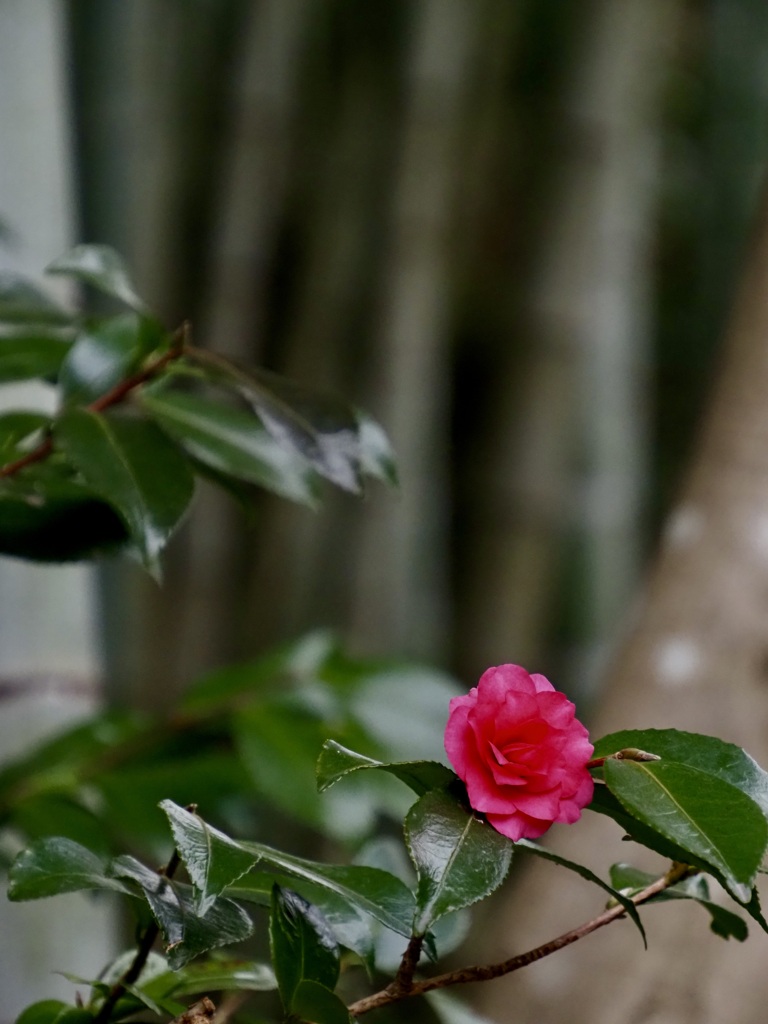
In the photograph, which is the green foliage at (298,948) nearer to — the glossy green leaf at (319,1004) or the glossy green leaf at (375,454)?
the glossy green leaf at (319,1004)

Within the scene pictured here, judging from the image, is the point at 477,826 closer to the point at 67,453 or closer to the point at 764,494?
the point at 67,453

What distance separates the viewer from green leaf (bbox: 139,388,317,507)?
0.32m

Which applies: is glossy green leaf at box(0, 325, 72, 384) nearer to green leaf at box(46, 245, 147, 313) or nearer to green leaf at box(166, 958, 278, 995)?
green leaf at box(46, 245, 147, 313)

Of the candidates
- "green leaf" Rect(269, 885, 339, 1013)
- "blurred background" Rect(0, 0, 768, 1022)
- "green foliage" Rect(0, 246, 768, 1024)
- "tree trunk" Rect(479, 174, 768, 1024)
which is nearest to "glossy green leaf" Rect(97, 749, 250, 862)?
"green foliage" Rect(0, 246, 768, 1024)

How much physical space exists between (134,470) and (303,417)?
50 millimetres

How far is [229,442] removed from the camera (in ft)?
1.07

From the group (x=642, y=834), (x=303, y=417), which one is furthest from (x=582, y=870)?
(x=303, y=417)

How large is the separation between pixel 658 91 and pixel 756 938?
1.48 meters

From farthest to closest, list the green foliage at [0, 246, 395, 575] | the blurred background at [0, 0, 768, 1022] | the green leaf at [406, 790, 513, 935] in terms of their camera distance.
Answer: the blurred background at [0, 0, 768, 1022], the green foliage at [0, 246, 395, 575], the green leaf at [406, 790, 513, 935]

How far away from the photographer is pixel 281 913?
21 centimetres

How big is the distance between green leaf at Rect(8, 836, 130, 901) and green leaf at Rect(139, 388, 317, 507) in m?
0.13

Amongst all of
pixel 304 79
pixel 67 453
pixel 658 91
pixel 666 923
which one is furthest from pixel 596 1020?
pixel 658 91

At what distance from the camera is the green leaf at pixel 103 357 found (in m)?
0.32

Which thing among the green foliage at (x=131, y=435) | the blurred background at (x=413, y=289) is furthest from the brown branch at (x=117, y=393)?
the blurred background at (x=413, y=289)
